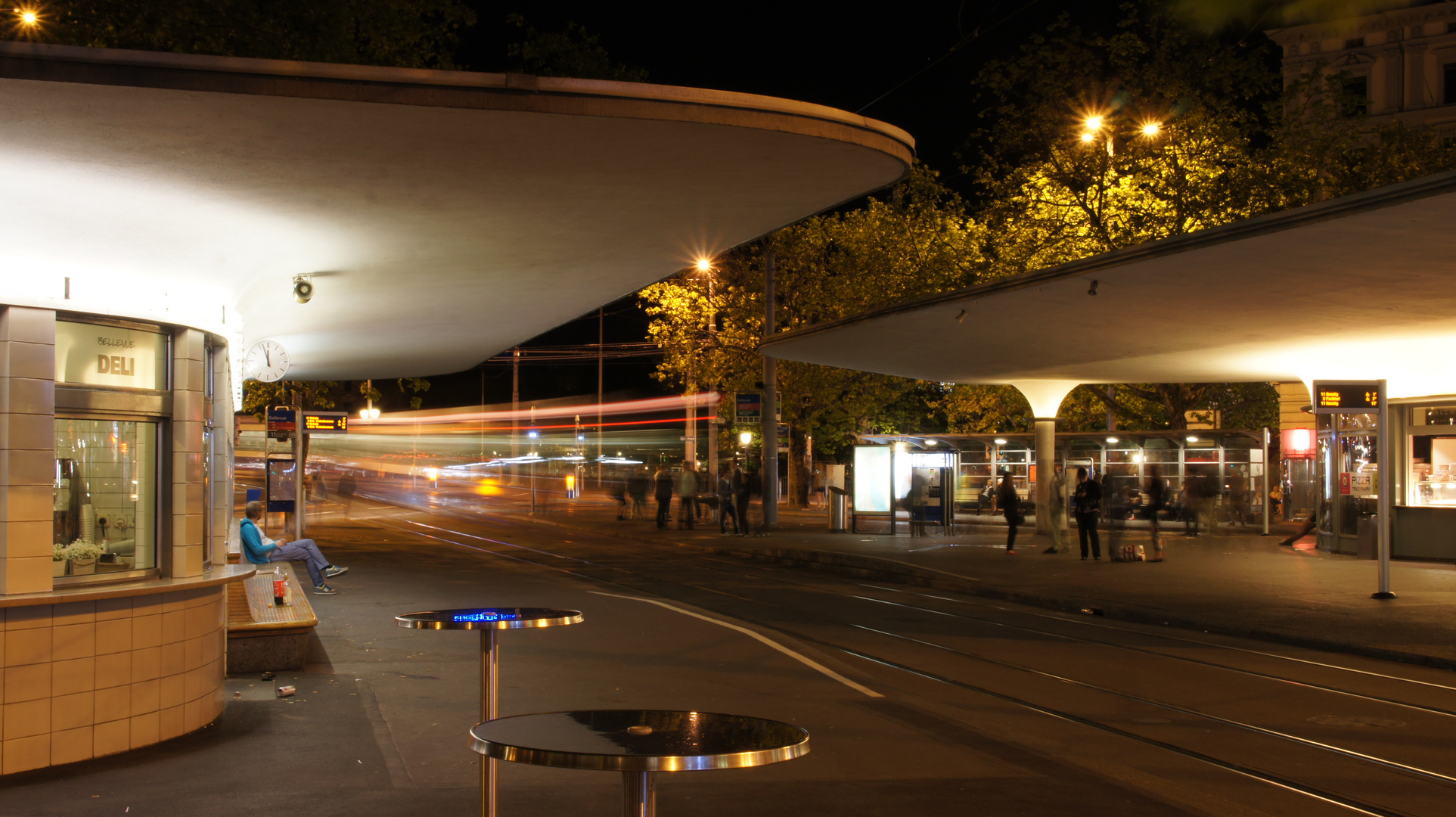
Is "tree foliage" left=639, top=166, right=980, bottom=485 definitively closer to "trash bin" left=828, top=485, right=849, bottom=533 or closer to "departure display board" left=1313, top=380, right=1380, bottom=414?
"trash bin" left=828, top=485, right=849, bottom=533

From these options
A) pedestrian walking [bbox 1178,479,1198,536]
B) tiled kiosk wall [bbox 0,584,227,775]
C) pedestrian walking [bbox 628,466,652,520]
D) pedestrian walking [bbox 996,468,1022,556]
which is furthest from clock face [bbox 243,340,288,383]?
pedestrian walking [bbox 628,466,652,520]

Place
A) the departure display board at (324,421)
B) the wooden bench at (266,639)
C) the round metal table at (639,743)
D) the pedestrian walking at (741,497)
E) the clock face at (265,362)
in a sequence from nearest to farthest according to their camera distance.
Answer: the round metal table at (639,743), the wooden bench at (266,639), the clock face at (265,362), the departure display board at (324,421), the pedestrian walking at (741,497)

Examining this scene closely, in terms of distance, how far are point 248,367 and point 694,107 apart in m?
12.1

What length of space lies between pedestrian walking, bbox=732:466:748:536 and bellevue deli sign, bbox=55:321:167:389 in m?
21.5

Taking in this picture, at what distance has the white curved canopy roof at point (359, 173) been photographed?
5.29 m

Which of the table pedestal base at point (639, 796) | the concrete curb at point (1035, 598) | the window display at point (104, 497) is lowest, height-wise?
the concrete curb at point (1035, 598)

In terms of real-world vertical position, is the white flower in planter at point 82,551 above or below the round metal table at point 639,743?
above

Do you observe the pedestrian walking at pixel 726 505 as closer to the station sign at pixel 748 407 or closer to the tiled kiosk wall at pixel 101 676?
the station sign at pixel 748 407

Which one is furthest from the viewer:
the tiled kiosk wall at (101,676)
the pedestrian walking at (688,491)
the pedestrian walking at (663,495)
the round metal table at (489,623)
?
the pedestrian walking at (663,495)

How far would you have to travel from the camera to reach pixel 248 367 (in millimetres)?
15875

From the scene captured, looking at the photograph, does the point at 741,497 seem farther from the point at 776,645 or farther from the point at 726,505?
the point at 776,645

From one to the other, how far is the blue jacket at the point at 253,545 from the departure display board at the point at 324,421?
1304 cm

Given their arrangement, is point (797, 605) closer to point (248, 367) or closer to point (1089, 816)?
point (248, 367)

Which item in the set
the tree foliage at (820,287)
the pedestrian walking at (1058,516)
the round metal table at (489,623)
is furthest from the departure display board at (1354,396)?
the tree foliage at (820,287)
